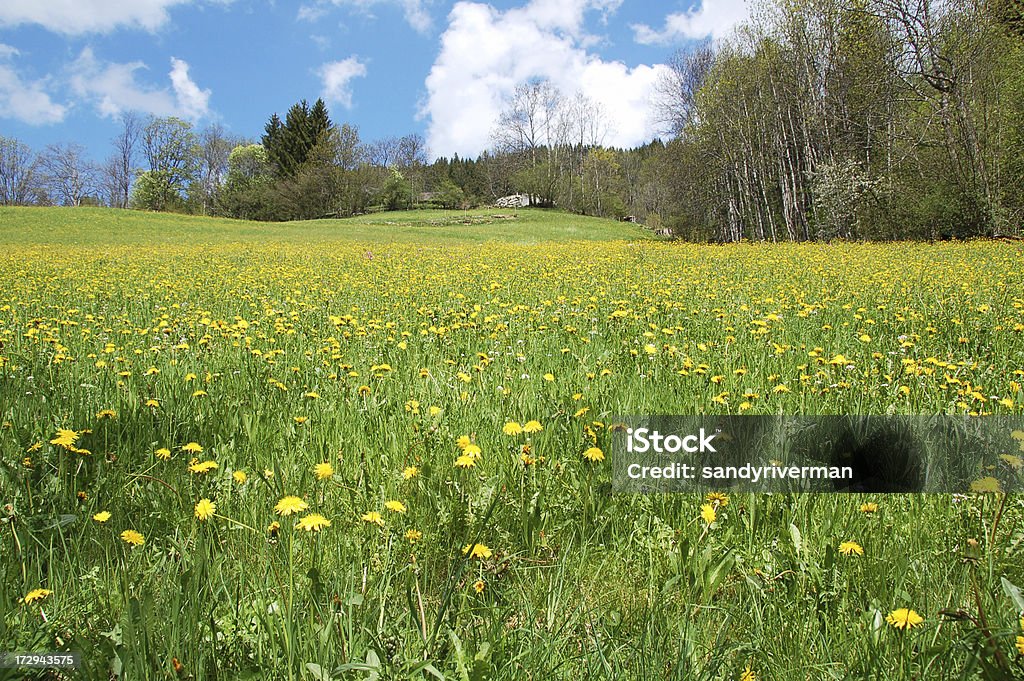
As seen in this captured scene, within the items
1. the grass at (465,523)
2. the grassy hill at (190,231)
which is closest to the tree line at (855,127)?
the grassy hill at (190,231)

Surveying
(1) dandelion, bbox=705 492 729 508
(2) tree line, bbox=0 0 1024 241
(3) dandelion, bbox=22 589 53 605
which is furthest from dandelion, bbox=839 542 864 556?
(2) tree line, bbox=0 0 1024 241

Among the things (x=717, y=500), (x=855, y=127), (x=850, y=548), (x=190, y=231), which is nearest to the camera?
(x=850, y=548)

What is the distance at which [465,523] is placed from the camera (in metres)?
1.77

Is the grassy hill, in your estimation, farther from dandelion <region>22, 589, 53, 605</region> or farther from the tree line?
dandelion <region>22, 589, 53, 605</region>

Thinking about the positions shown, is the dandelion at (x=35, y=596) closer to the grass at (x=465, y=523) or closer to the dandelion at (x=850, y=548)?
the grass at (x=465, y=523)

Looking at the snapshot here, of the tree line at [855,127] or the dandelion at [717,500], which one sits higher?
the tree line at [855,127]

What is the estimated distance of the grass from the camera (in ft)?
3.89

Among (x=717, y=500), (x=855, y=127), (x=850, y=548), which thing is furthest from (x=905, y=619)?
(x=855, y=127)

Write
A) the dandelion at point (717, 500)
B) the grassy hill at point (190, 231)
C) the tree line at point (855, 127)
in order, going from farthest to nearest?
the grassy hill at point (190, 231)
the tree line at point (855, 127)
the dandelion at point (717, 500)

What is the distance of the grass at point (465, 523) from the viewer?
1186 mm

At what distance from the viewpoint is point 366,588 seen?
1.44m

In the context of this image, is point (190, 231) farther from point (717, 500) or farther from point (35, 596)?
point (717, 500)

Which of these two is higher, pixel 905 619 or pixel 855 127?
pixel 855 127

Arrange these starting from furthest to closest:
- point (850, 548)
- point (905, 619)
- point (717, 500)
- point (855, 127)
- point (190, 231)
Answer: point (190, 231), point (855, 127), point (717, 500), point (850, 548), point (905, 619)
